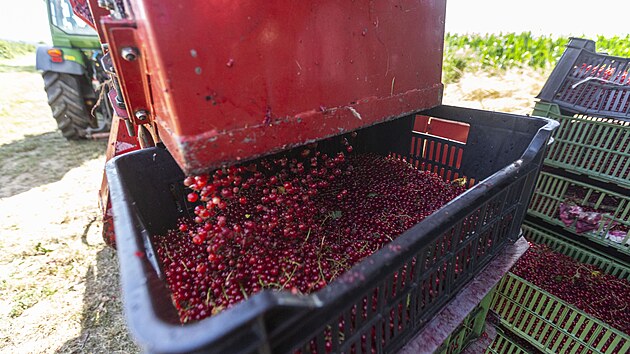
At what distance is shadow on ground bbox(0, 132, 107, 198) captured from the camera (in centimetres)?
410

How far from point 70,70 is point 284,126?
5636 mm

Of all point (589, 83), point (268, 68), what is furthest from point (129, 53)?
point (589, 83)

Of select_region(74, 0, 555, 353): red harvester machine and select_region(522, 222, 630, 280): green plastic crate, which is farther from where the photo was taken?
select_region(522, 222, 630, 280): green plastic crate

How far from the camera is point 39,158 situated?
486 centimetres

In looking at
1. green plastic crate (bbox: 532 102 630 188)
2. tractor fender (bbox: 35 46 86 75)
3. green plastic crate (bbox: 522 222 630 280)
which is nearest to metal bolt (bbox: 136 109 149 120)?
green plastic crate (bbox: 532 102 630 188)

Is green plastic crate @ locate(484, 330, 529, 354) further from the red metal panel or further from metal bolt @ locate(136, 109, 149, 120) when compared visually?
metal bolt @ locate(136, 109, 149, 120)

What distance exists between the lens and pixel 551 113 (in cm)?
214

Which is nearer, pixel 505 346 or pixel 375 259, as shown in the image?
Result: pixel 375 259

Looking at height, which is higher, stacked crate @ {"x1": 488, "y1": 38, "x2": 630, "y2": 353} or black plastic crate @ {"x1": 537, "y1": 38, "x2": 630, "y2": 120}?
black plastic crate @ {"x1": 537, "y1": 38, "x2": 630, "y2": 120}

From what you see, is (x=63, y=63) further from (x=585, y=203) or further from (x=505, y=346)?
(x=585, y=203)

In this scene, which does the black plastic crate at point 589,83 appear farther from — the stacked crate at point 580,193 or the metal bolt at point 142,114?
the metal bolt at point 142,114

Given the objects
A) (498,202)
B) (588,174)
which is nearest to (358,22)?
(498,202)


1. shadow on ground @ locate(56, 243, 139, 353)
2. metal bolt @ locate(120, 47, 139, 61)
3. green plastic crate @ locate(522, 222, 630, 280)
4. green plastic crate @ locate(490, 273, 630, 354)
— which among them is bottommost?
shadow on ground @ locate(56, 243, 139, 353)

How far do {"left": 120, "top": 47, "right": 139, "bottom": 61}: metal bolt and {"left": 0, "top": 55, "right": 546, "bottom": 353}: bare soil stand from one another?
6.32 feet
